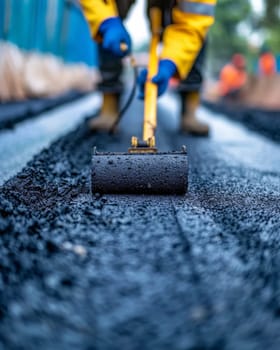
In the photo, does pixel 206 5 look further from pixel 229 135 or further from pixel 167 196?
pixel 229 135

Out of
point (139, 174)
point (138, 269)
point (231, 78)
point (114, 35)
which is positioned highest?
point (231, 78)

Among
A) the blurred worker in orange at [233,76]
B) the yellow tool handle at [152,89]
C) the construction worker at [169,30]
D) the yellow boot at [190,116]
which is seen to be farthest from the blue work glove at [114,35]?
the blurred worker in orange at [233,76]

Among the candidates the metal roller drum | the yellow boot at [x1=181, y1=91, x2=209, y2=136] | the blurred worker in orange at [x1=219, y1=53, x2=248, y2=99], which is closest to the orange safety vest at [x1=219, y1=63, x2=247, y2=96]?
the blurred worker in orange at [x1=219, y1=53, x2=248, y2=99]

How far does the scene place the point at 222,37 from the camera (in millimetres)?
30453

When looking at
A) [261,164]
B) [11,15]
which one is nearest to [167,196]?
[261,164]

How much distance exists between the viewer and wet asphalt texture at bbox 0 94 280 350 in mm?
854

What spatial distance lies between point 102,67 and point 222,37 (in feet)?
93.3

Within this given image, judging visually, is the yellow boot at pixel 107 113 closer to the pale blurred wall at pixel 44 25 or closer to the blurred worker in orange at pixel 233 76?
the pale blurred wall at pixel 44 25

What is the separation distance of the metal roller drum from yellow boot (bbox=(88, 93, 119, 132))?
178 centimetres

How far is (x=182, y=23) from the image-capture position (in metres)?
2.40

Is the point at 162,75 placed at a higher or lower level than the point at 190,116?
higher

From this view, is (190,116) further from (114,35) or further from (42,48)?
(42,48)

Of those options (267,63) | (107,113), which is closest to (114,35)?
(107,113)

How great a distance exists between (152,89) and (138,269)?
46.1 inches
